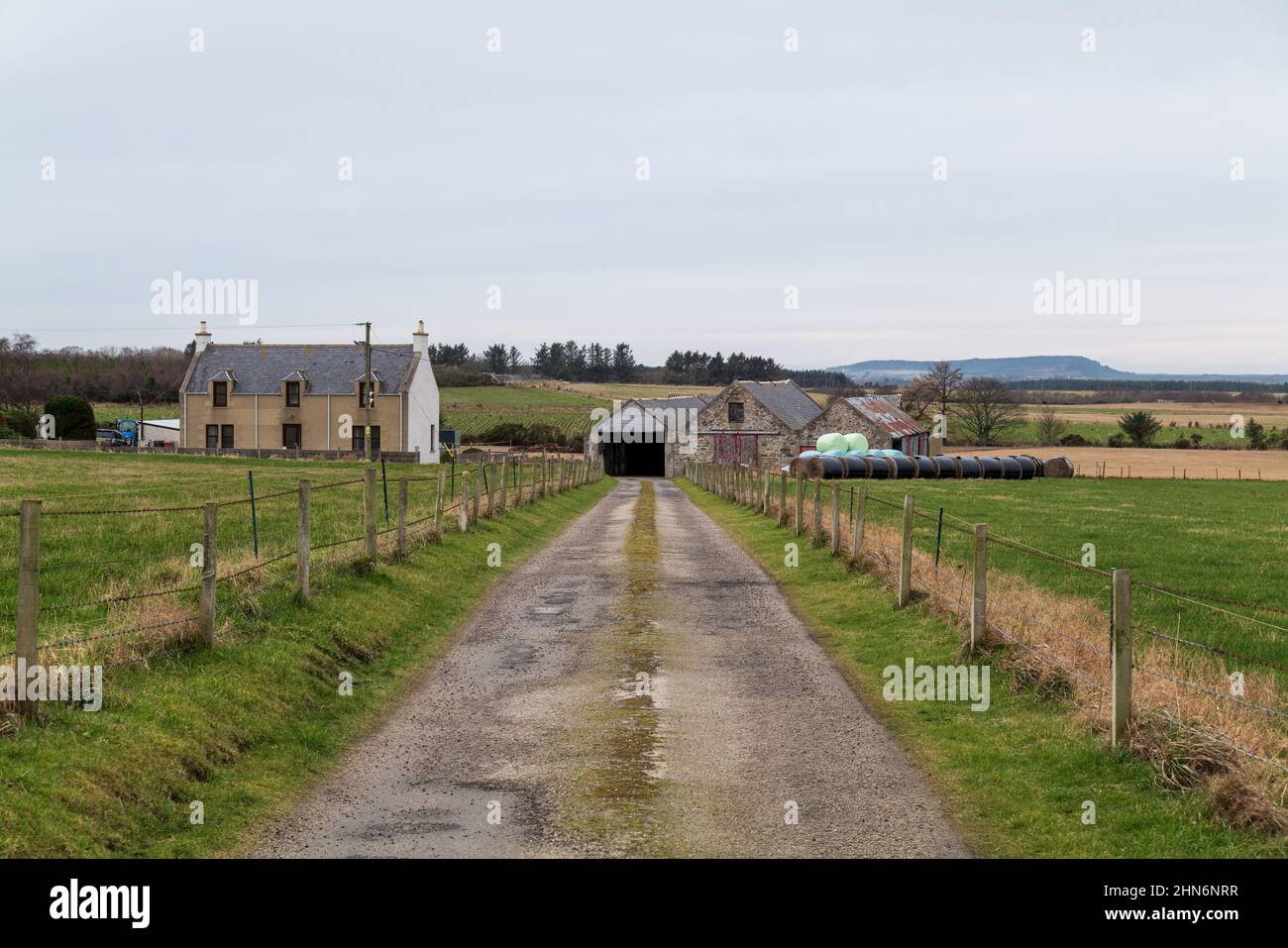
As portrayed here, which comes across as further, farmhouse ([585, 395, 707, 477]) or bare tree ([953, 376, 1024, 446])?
bare tree ([953, 376, 1024, 446])

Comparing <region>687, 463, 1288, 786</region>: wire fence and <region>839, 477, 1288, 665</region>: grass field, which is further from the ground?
<region>687, 463, 1288, 786</region>: wire fence

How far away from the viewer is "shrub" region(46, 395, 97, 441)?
267ft

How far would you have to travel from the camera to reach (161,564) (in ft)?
55.9

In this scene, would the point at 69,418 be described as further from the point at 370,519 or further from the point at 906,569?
the point at 906,569

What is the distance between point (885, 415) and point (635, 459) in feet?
65.7

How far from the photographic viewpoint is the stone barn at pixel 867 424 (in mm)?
79438

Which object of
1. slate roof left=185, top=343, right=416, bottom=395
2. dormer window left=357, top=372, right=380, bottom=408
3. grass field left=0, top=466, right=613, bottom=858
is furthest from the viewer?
slate roof left=185, top=343, right=416, bottom=395

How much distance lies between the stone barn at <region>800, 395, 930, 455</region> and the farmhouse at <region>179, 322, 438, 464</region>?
26790 mm

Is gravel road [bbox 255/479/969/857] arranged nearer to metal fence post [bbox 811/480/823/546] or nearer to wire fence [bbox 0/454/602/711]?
wire fence [bbox 0/454/602/711]

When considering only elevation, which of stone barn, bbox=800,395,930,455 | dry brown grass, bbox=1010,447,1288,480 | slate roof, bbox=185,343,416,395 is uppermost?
slate roof, bbox=185,343,416,395

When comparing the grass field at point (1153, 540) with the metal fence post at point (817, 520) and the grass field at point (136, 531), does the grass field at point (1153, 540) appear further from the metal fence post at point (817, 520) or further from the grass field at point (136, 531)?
the grass field at point (136, 531)

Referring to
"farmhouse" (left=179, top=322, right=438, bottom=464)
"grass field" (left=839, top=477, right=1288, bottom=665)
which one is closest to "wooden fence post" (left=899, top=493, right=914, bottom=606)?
"grass field" (left=839, top=477, right=1288, bottom=665)

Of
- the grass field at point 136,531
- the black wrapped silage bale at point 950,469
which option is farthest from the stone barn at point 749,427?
the grass field at point 136,531

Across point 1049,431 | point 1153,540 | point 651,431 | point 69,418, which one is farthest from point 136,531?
point 1049,431
